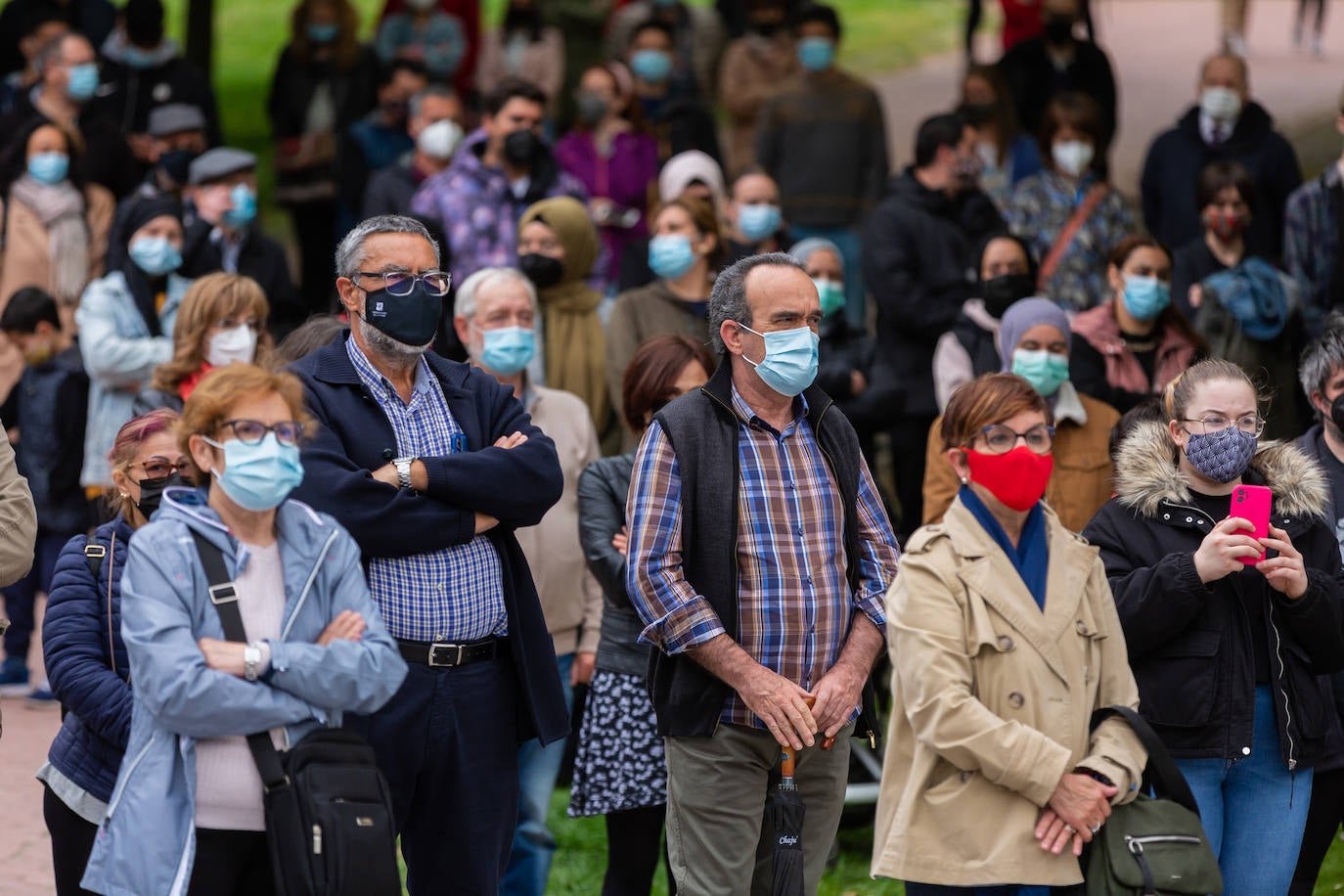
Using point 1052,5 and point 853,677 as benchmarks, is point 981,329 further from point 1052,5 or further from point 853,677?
point 1052,5

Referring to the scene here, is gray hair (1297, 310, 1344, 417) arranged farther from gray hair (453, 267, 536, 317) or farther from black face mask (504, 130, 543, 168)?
black face mask (504, 130, 543, 168)

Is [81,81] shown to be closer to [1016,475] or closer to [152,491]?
[152,491]

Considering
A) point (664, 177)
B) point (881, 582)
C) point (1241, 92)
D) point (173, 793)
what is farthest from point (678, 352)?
point (1241, 92)

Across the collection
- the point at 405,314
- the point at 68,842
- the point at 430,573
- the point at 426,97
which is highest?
the point at 405,314

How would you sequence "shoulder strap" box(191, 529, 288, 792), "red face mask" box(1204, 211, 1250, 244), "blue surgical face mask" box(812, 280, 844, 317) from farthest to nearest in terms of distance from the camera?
"red face mask" box(1204, 211, 1250, 244), "blue surgical face mask" box(812, 280, 844, 317), "shoulder strap" box(191, 529, 288, 792)

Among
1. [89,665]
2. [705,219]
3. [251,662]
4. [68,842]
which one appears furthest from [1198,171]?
[251,662]

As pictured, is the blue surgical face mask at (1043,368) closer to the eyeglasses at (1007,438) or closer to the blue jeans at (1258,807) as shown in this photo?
the blue jeans at (1258,807)

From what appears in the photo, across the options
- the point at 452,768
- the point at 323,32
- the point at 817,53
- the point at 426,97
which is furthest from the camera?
the point at 323,32

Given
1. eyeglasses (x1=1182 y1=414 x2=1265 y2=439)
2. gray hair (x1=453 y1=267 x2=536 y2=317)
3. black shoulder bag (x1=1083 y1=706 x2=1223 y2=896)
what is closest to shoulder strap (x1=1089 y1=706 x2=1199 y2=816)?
black shoulder bag (x1=1083 y1=706 x2=1223 y2=896)

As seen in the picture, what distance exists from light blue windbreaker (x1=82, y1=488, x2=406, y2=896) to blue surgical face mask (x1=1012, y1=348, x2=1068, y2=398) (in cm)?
374

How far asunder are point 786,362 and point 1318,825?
7.94 ft

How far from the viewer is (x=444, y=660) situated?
17.2 feet

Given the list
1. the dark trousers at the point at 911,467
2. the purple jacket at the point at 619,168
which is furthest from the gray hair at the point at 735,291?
the purple jacket at the point at 619,168

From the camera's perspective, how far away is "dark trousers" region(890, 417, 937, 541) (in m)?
9.96
